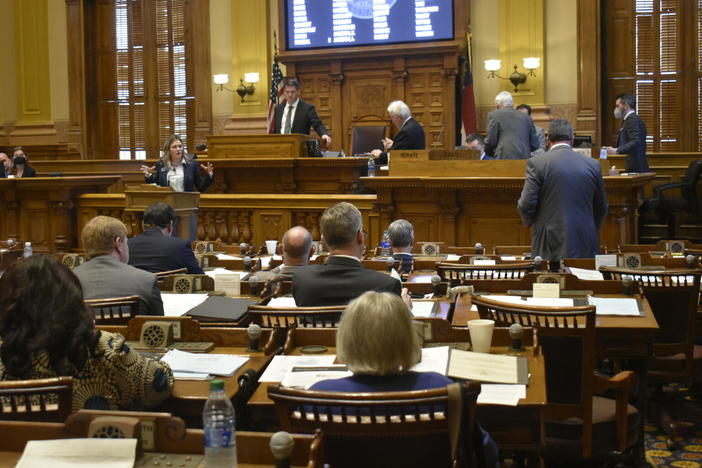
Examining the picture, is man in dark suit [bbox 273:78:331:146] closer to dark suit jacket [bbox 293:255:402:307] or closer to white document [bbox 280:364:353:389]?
dark suit jacket [bbox 293:255:402:307]

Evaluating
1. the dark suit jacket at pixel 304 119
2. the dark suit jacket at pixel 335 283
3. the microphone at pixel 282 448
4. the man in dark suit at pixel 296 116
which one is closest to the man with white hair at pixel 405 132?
the man in dark suit at pixel 296 116

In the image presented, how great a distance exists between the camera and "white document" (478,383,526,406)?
2.51 m

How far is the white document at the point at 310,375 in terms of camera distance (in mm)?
2656

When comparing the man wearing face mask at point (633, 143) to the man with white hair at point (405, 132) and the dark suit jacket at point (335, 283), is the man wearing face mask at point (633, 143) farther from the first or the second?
the dark suit jacket at point (335, 283)

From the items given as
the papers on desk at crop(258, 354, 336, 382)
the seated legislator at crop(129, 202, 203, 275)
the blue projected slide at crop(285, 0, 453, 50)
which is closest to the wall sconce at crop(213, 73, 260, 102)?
the blue projected slide at crop(285, 0, 453, 50)

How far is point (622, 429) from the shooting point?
3342 millimetres

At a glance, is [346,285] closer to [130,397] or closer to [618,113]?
[130,397]

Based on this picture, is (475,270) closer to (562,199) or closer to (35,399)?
(562,199)

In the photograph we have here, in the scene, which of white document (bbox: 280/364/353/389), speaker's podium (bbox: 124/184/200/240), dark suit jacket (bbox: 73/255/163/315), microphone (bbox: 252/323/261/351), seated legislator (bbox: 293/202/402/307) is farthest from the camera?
speaker's podium (bbox: 124/184/200/240)

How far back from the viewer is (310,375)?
274 cm

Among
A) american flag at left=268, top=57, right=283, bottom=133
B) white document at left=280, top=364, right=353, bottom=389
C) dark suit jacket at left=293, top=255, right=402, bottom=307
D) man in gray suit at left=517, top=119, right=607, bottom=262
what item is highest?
american flag at left=268, top=57, right=283, bottom=133

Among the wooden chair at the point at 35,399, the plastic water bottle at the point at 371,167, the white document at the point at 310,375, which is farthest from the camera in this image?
the plastic water bottle at the point at 371,167

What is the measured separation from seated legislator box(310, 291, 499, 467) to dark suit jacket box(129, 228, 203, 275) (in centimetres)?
304

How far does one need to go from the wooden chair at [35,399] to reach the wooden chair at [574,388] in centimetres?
168
